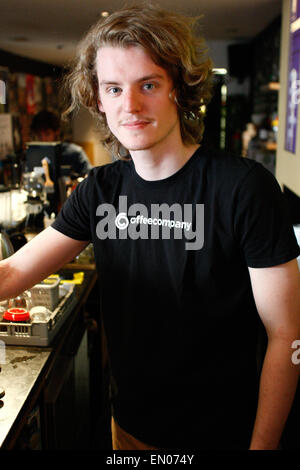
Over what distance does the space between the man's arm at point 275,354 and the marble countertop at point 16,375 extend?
645 mm

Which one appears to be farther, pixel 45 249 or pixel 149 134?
pixel 45 249

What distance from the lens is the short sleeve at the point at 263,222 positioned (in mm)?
1033

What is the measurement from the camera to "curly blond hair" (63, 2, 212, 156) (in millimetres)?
1140

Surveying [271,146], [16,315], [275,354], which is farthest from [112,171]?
[271,146]

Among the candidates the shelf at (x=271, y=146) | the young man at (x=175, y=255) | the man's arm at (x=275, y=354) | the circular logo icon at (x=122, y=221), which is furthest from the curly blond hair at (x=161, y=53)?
the shelf at (x=271, y=146)

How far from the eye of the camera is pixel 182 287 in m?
1.19

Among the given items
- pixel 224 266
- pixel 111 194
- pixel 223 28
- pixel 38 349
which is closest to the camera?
pixel 224 266

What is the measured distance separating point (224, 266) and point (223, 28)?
20.2 feet

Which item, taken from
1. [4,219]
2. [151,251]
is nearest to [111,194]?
[151,251]

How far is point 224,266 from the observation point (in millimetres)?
1156

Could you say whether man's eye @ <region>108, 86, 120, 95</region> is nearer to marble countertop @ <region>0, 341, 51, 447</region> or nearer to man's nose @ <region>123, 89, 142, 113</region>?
man's nose @ <region>123, 89, 142, 113</region>

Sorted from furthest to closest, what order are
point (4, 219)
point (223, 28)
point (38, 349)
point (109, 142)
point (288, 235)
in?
point (223, 28) < point (4, 219) < point (38, 349) < point (109, 142) < point (288, 235)

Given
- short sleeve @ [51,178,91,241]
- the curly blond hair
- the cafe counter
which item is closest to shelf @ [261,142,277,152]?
the cafe counter

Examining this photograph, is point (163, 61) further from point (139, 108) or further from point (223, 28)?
point (223, 28)
